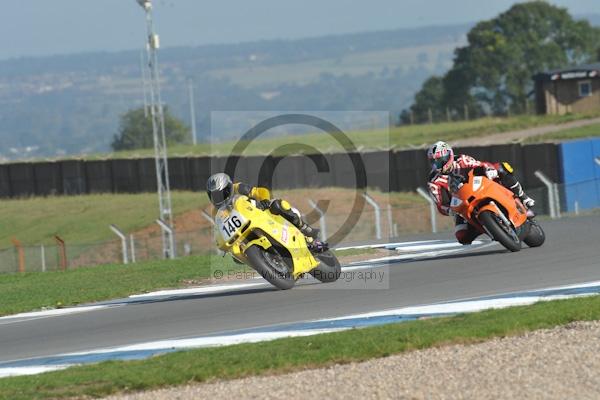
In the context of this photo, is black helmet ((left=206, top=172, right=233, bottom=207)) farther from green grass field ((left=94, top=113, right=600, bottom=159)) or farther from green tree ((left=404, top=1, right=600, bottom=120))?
green tree ((left=404, top=1, right=600, bottom=120))

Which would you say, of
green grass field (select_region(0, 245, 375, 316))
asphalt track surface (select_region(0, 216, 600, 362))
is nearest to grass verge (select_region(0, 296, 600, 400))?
asphalt track surface (select_region(0, 216, 600, 362))

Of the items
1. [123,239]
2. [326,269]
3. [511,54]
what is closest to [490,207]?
[326,269]

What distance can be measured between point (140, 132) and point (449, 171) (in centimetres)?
12488

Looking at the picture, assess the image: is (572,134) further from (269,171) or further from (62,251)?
(62,251)

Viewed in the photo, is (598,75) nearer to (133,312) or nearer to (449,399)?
(133,312)

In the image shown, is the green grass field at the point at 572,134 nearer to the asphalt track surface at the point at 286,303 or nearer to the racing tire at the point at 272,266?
the asphalt track surface at the point at 286,303

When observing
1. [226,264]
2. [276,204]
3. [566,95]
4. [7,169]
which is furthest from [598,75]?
[276,204]

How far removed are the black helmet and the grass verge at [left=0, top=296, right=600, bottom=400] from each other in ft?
13.1

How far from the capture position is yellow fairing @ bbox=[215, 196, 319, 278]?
15516mm

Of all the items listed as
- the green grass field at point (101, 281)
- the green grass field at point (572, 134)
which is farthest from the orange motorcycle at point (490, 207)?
the green grass field at point (572, 134)

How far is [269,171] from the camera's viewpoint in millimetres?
49938

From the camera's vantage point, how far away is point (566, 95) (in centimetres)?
7600

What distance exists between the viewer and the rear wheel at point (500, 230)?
697 inches

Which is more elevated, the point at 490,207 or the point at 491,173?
the point at 491,173
